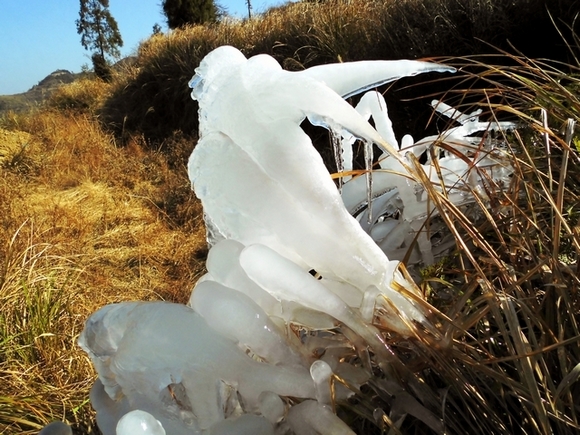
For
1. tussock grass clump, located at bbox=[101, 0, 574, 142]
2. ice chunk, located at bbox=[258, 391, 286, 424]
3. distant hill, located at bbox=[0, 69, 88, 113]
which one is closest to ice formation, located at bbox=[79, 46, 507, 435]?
ice chunk, located at bbox=[258, 391, 286, 424]

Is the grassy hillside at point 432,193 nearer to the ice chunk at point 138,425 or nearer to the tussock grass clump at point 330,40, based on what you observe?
the tussock grass clump at point 330,40

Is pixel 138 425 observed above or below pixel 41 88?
below

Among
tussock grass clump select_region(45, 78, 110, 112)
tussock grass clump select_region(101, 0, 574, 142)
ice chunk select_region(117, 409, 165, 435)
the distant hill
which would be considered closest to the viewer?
ice chunk select_region(117, 409, 165, 435)

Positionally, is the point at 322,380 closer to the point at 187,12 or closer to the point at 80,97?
the point at 80,97

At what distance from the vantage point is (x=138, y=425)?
319 millimetres

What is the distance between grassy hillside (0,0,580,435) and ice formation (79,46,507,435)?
4cm

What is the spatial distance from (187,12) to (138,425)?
10.4 m

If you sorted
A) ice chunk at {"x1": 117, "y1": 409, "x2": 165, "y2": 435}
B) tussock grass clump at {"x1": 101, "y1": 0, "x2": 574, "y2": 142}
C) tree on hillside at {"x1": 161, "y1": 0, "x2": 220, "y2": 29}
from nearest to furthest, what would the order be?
1. ice chunk at {"x1": 117, "y1": 409, "x2": 165, "y2": 435}
2. tussock grass clump at {"x1": 101, "y1": 0, "x2": 574, "y2": 142}
3. tree on hillside at {"x1": 161, "y1": 0, "x2": 220, "y2": 29}

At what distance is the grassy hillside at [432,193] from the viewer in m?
0.38

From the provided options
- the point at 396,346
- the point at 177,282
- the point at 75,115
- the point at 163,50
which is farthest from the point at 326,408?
the point at 75,115

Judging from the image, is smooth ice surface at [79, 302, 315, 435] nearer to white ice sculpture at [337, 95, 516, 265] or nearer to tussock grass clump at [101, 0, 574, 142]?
white ice sculpture at [337, 95, 516, 265]

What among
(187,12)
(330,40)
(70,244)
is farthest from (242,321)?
(187,12)

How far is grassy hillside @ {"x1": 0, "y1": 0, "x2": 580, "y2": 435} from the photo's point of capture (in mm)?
375

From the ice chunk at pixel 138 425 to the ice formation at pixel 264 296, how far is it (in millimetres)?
29
